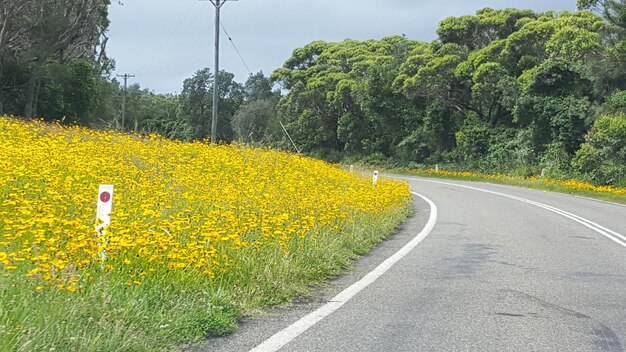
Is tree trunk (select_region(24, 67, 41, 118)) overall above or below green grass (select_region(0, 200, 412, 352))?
above

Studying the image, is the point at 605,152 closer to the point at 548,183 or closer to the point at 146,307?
the point at 548,183

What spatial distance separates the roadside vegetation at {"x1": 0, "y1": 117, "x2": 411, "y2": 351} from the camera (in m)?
4.64

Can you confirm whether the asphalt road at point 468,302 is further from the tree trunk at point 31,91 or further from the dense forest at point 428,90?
the tree trunk at point 31,91

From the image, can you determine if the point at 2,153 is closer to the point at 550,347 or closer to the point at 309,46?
the point at 550,347

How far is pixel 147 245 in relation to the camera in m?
6.27

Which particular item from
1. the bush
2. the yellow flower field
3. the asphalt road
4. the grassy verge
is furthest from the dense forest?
the asphalt road

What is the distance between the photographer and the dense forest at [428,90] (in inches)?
1222

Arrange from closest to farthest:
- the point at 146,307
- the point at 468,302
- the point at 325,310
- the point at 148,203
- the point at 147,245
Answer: the point at 146,307
the point at 325,310
the point at 147,245
the point at 468,302
the point at 148,203

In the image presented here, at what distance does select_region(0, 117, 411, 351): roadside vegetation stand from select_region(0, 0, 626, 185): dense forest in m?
6.96

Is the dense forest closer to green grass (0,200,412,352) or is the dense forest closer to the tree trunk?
the tree trunk

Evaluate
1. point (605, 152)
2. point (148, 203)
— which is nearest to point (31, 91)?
point (148, 203)

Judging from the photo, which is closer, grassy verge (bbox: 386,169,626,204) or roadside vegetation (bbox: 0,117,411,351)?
roadside vegetation (bbox: 0,117,411,351)

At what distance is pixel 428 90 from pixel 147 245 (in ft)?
134

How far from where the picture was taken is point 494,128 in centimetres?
4366
